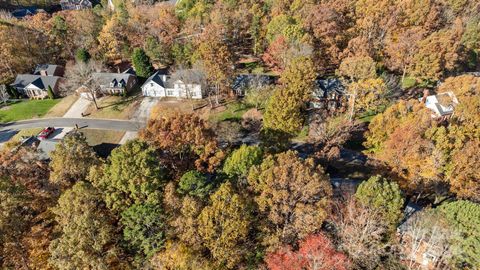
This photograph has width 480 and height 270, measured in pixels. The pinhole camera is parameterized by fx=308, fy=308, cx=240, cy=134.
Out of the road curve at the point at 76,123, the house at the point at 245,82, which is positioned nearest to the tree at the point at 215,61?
the house at the point at 245,82

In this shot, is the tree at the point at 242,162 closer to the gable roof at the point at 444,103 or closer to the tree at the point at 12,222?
the tree at the point at 12,222

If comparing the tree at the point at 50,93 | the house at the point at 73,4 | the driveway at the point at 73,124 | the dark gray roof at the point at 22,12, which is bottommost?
the driveway at the point at 73,124

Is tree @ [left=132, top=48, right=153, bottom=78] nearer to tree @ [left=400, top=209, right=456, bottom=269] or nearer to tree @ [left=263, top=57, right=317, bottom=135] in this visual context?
tree @ [left=263, top=57, right=317, bottom=135]

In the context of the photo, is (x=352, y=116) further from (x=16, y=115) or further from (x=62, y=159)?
(x=16, y=115)

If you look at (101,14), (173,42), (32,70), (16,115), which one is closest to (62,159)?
(16,115)

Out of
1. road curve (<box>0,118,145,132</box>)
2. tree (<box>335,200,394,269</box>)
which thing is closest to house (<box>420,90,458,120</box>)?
tree (<box>335,200,394,269</box>)
